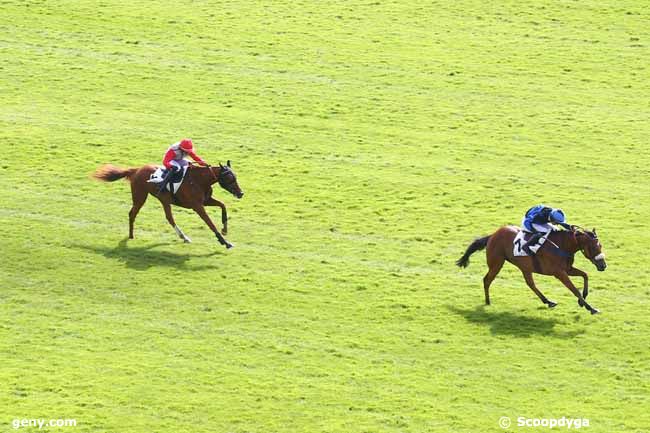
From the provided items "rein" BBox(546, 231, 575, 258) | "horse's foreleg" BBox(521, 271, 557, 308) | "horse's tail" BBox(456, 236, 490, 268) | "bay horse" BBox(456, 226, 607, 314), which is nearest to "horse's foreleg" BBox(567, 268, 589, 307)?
"bay horse" BBox(456, 226, 607, 314)

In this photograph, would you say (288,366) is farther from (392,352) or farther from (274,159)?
(274,159)

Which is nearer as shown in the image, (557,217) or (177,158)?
(557,217)

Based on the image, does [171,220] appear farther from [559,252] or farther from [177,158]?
[559,252]

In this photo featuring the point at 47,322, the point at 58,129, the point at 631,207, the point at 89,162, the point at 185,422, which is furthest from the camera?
the point at 58,129

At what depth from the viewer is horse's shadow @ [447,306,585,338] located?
90.8 ft

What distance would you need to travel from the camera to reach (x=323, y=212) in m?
36.3

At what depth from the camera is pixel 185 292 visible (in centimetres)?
2988

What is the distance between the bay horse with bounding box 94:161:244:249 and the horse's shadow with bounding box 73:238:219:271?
0.77 metres

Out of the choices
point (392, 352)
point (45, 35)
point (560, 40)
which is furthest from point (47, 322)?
point (560, 40)

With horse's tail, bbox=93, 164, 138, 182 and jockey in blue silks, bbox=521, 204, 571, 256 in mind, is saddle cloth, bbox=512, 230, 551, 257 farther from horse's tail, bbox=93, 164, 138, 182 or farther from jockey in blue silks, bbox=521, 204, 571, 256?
horse's tail, bbox=93, 164, 138, 182

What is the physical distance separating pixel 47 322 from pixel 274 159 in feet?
45.1

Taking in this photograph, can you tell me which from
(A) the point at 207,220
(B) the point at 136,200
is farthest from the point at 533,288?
(B) the point at 136,200

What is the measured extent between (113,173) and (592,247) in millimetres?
13305

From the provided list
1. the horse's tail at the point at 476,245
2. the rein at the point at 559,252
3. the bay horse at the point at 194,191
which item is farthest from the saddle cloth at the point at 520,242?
the bay horse at the point at 194,191
